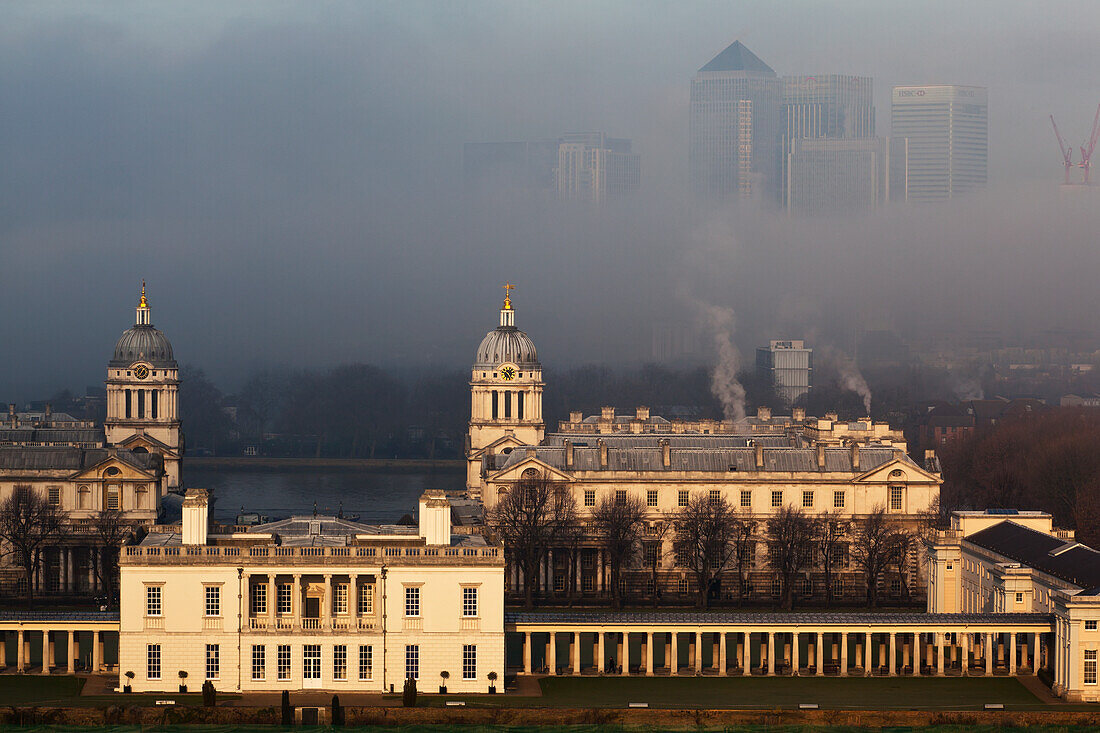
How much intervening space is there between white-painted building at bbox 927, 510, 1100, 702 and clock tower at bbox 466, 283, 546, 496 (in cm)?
4298

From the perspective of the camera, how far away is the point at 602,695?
8206 cm

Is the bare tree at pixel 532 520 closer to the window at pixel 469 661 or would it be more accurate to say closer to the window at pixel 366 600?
the window at pixel 469 661

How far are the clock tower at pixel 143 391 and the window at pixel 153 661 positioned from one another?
56.5 meters

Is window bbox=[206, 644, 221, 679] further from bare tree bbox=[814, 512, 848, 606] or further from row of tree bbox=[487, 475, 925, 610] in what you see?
bare tree bbox=[814, 512, 848, 606]

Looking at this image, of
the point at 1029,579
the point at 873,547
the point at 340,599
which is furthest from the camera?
the point at 873,547

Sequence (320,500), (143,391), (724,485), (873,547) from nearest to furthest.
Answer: (873,547)
(724,485)
(143,391)
(320,500)

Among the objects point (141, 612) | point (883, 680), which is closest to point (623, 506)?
point (883, 680)

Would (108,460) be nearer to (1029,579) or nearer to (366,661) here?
(366,661)

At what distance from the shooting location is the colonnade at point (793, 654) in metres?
88.1

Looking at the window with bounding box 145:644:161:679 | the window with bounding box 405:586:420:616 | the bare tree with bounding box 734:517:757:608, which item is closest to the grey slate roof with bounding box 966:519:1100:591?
the bare tree with bounding box 734:517:757:608

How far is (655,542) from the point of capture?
121 m

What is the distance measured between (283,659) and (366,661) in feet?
10.9

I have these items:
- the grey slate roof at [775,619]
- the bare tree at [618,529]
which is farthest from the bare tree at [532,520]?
the grey slate roof at [775,619]

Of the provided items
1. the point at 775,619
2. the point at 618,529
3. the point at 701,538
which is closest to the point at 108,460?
the point at 618,529
